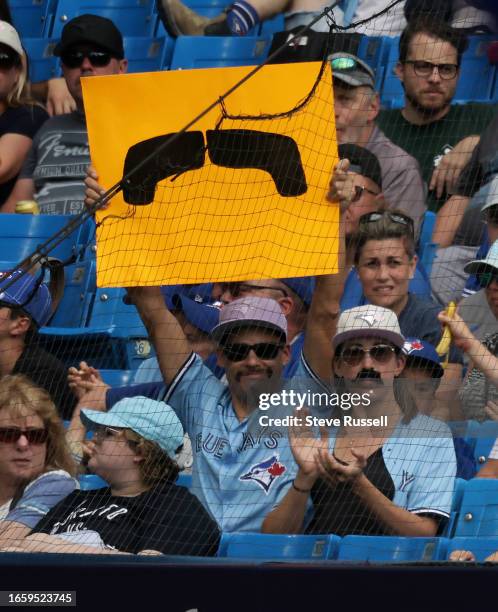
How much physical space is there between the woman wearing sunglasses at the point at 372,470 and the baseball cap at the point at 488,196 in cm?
102

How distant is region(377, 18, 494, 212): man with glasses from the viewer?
500cm

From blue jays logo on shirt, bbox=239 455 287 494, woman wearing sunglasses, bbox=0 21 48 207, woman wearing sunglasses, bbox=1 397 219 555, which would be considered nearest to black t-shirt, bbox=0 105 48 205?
woman wearing sunglasses, bbox=0 21 48 207

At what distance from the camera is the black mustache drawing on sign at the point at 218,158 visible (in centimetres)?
413

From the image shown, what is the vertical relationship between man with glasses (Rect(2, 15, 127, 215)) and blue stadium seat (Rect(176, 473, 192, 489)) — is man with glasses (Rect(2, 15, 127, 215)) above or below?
above

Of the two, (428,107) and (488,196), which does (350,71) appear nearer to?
(428,107)

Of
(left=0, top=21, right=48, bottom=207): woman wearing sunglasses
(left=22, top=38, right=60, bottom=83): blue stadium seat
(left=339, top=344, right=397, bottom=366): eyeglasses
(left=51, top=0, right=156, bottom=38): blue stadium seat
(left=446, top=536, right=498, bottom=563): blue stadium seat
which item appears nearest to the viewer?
(left=446, top=536, right=498, bottom=563): blue stadium seat

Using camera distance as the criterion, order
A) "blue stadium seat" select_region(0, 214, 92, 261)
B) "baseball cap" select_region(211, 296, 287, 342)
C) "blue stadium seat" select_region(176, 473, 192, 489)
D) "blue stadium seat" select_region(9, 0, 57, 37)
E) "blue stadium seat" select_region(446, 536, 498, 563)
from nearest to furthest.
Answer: "blue stadium seat" select_region(446, 536, 498, 563) < "blue stadium seat" select_region(176, 473, 192, 489) < "baseball cap" select_region(211, 296, 287, 342) < "blue stadium seat" select_region(0, 214, 92, 261) < "blue stadium seat" select_region(9, 0, 57, 37)

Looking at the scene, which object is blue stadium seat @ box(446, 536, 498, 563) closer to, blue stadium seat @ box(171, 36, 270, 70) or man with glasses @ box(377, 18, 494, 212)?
man with glasses @ box(377, 18, 494, 212)

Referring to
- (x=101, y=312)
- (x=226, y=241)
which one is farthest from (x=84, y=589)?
(x=101, y=312)

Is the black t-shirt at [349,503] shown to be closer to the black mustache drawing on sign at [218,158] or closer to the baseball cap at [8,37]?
the black mustache drawing on sign at [218,158]

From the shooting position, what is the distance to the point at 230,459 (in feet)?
12.7

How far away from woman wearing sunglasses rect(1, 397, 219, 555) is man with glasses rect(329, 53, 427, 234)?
1.23m

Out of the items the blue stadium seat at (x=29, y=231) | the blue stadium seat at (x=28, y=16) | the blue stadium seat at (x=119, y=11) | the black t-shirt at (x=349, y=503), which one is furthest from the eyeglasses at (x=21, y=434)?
the blue stadium seat at (x=28, y=16)

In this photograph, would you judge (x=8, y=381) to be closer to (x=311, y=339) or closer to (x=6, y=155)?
(x=311, y=339)
